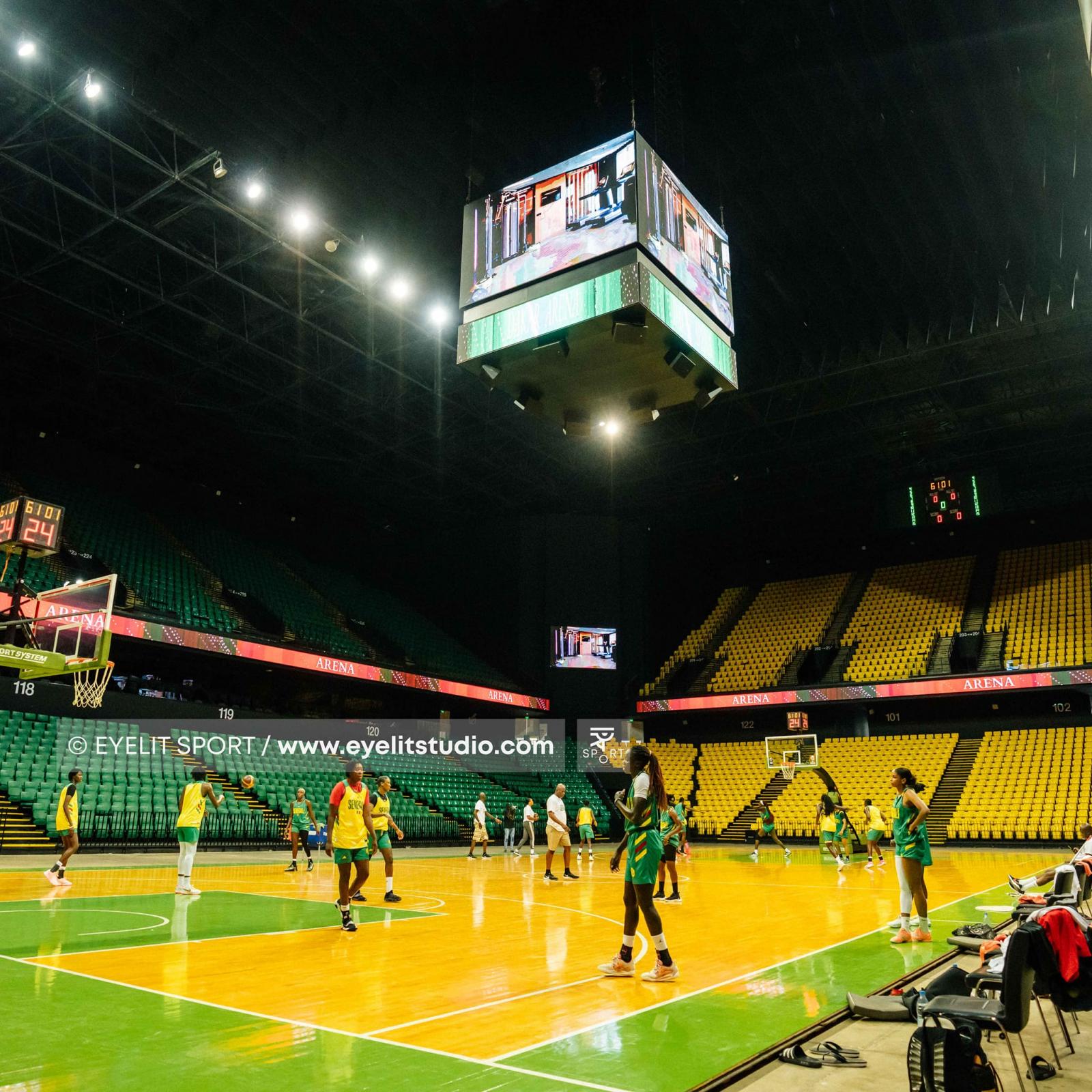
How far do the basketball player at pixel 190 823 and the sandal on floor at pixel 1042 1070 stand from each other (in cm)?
983

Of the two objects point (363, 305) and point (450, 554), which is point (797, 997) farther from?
point (450, 554)

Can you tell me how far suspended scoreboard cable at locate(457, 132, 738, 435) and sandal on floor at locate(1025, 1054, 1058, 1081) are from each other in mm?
6850

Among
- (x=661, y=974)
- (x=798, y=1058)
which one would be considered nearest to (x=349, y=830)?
(x=661, y=974)

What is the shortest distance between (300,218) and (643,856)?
14.3 m

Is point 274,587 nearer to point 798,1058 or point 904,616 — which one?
point 904,616

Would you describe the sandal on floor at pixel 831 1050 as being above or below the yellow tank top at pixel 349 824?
below

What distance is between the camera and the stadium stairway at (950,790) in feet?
79.8

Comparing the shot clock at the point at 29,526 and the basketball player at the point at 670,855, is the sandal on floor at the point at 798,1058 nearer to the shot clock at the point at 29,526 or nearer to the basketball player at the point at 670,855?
the basketball player at the point at 670,855

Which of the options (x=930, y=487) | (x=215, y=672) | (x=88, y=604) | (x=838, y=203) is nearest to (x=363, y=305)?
(x=88, y=604)

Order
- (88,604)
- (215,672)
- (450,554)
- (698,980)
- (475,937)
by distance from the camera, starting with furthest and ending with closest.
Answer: (450,554) < (215,672) < (88,604) < (475,937) < (698,980)

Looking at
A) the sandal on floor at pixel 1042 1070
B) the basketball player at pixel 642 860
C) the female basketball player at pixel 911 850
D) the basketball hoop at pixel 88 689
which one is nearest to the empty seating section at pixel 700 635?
the basketball hoop at pixel 88 689

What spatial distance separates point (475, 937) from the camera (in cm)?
827

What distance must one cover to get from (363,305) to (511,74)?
7997mm

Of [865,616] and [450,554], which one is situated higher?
[450,554]
